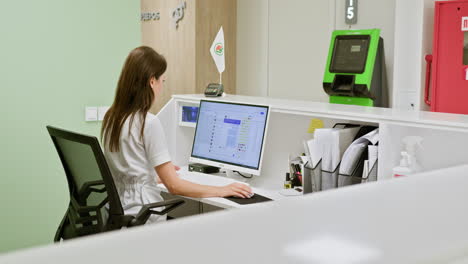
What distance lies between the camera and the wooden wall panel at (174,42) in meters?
5.46

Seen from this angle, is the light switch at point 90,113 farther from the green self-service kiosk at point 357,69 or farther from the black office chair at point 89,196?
the green self-service kiosk at point 357,69

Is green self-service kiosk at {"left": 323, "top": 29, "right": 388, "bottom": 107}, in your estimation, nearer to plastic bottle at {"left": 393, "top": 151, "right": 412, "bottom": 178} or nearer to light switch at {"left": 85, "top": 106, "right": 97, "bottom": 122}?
light switch at {"left": 85, "top": 106, "right": 97, "bottom": 122}

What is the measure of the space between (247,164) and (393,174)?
0.83m

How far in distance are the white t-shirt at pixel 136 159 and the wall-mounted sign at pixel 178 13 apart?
3.18 meters

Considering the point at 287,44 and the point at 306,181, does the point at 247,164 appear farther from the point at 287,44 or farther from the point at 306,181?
the point at 287,44

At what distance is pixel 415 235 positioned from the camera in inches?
11.1

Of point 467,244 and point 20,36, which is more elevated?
point 20,36

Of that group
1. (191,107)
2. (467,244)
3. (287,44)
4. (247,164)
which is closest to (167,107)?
(191,107)

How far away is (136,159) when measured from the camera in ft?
8.23

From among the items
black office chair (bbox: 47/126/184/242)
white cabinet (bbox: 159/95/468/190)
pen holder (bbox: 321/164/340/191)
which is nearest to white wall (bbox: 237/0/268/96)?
white cabinet (bbox: 159/95/468/190)

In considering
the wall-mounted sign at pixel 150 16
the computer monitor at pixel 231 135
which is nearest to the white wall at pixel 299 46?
the wall-mounted sign at pixel 150 16

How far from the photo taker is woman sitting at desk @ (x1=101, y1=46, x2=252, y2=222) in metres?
2.48

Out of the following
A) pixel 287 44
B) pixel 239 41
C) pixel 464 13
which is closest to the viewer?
pixel 464 13

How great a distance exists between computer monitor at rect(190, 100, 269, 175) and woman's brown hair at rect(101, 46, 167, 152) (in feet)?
1.60
